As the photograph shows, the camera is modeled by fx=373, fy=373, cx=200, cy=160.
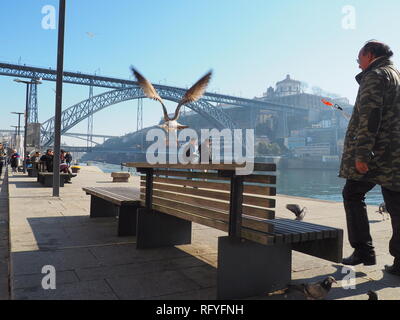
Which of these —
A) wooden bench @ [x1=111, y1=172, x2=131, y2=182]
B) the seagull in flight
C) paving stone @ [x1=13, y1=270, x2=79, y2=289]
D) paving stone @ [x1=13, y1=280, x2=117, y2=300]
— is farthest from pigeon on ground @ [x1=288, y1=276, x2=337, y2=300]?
wooden bench @ [x1=111, y1=172, x2=131, y2=182]

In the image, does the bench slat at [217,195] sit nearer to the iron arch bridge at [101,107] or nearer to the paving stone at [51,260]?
the paving stone at [51,260]

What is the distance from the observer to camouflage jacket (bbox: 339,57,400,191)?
2180mm

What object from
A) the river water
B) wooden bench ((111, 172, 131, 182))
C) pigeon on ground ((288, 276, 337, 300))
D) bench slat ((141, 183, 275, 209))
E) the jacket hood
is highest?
the jacket hood

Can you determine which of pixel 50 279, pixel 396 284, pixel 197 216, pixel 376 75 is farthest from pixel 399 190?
pixel 50 279

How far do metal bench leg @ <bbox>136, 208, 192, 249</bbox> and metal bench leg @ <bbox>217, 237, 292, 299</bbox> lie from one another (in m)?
1.13

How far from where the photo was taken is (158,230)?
9.83 ft

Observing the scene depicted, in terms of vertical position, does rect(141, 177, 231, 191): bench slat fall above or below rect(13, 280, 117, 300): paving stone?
above

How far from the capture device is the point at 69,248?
9.60 feet

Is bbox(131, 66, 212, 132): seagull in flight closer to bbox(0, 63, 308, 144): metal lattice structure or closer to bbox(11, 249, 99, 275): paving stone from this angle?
bbox(11, 249, 99, 275): paving stone

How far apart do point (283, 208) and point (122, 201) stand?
3118 mm

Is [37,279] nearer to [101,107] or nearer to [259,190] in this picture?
[259,190]

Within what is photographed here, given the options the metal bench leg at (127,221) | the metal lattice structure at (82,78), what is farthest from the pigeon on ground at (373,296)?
the metal lattice structure at (82,78)

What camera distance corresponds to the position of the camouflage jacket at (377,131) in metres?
2.18
